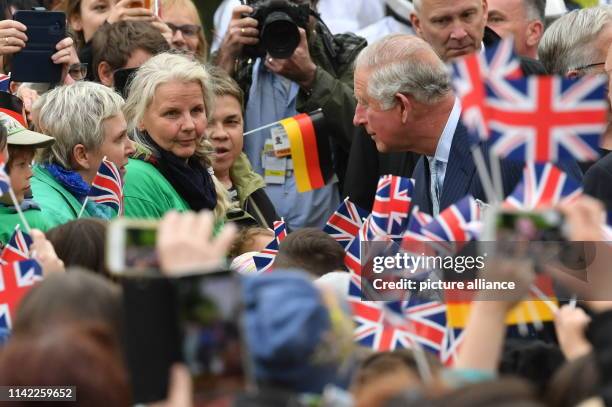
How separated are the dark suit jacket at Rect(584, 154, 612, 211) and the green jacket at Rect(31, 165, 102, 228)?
6.24ft

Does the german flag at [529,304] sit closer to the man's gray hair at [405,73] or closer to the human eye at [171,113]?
the man's gray hair at [405,73]

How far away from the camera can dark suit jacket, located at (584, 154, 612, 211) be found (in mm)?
4824

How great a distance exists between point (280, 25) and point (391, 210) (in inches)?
90.5

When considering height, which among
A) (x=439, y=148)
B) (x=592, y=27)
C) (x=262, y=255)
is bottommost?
(x=262, y=255)

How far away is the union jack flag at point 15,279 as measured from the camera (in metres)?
4.05

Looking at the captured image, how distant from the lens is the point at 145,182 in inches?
236

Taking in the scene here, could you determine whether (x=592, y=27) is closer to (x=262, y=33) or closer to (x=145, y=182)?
(x=262, y=33)

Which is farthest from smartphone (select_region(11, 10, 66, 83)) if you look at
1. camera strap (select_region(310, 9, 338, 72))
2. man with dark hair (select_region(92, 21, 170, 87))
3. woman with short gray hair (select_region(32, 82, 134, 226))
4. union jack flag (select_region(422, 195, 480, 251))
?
union jack flag (select_region(422, 195, 480, 251))

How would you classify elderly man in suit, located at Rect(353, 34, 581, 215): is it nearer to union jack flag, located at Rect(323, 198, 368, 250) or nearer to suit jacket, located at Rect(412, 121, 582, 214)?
suit jacket, located at Rect(412, 121, 582, 214)

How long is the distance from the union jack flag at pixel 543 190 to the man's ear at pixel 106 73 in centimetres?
379

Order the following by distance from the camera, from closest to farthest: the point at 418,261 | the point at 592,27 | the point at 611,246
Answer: the point at 611,246, the point at 418,261, the point at 592,27

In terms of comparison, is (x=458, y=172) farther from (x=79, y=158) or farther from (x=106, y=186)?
(x=79, y=158)

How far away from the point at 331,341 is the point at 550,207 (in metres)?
0.70

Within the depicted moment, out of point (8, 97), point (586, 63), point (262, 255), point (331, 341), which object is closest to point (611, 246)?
point (331, 341)
